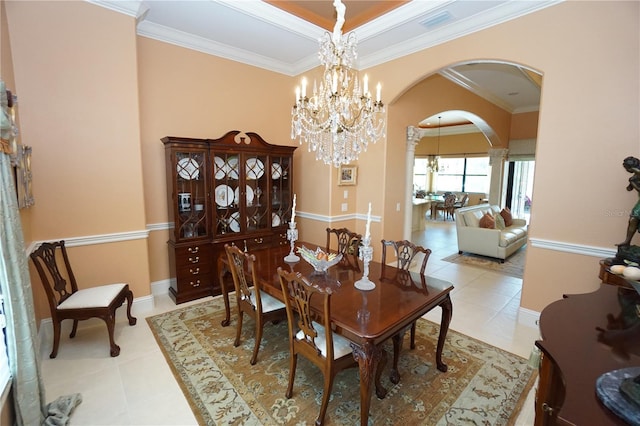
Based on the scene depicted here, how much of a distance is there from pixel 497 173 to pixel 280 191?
644 centimetres

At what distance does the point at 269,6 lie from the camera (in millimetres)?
3131

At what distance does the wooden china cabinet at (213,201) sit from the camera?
11.4ft

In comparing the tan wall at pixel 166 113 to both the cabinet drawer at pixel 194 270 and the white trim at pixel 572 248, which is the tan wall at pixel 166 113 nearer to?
the white trim at pixel 572 248

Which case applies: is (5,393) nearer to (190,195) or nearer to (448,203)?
(190,195)

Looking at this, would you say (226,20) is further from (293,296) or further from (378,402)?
(378,402)

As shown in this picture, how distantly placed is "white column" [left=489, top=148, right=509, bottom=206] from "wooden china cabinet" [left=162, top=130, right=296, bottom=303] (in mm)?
6194

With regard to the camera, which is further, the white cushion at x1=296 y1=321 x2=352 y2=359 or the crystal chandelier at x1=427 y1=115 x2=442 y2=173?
the crystal chandelier at x1=427 y1=115 x2=442 y2=173

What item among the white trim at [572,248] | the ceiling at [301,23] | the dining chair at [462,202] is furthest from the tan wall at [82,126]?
the dining chair at [462,202]

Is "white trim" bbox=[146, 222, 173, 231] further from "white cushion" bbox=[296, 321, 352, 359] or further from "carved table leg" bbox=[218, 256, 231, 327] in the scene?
"white cushion" bbox=[296, 321, 352, 359]

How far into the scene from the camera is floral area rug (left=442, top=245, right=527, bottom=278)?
481cm

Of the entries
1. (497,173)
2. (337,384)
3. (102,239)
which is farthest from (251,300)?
(497,173)

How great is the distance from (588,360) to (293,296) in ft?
4.53

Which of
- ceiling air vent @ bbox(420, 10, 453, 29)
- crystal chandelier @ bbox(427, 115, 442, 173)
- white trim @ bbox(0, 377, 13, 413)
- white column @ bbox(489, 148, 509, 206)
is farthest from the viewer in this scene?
crystal chandelier @ bbox(427, 115, 442, 173)

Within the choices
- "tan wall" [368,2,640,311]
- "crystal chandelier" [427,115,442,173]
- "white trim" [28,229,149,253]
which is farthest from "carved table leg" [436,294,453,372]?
"crystal chandelier" [427,115,442,173]
